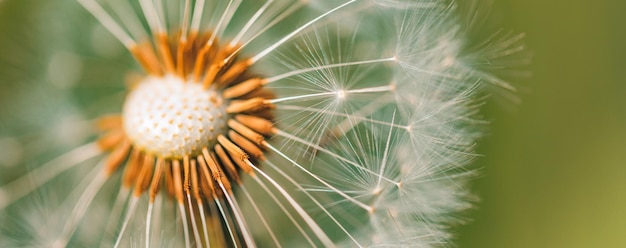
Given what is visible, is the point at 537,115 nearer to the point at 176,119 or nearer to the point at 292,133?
the point at 292,133

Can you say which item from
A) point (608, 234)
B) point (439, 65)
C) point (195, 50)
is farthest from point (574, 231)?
point (195, 50)

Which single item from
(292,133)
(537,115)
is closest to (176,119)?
(292,133)

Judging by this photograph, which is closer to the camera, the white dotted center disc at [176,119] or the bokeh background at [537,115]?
the white dotted center disc at [176,119]

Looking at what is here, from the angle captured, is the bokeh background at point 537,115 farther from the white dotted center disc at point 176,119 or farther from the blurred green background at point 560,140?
the white dotted center disc at point 176,119

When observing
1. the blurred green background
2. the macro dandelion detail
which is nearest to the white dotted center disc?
the macro dandelion detail

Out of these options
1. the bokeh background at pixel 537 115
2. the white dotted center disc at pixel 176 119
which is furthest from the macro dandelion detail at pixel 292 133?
the bokeh background at pixel 537 115

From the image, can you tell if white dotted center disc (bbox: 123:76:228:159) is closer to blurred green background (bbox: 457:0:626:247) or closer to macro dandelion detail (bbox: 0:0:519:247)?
macro dandelion detail (bbox: 0:0:519:247)
